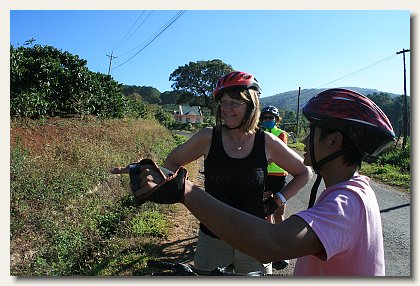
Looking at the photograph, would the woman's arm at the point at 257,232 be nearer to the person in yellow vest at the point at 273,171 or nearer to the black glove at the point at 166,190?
the black glove at the point at 166,190

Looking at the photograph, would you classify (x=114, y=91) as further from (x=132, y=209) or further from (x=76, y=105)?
(x=132, y=209)

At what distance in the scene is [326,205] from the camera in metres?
0.83

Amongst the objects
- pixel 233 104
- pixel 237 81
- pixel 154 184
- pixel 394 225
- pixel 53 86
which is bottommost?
pixel 394 225

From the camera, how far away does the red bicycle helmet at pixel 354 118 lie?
0.97m

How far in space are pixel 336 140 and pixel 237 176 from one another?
2.46ft

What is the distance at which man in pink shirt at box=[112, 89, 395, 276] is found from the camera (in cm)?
80

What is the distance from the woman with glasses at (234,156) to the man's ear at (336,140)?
0.73 m

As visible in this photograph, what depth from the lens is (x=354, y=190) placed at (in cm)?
88

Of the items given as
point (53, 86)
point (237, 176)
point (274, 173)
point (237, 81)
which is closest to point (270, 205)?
point (237, 176)

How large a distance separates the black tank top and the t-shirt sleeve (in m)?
0.84

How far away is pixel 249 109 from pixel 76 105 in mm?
10638

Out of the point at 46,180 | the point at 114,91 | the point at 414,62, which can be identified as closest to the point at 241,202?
the point at 414,62

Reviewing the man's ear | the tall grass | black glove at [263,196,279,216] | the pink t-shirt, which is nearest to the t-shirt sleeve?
the pink t-shirt

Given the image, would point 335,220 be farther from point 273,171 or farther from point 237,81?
point 273,171
